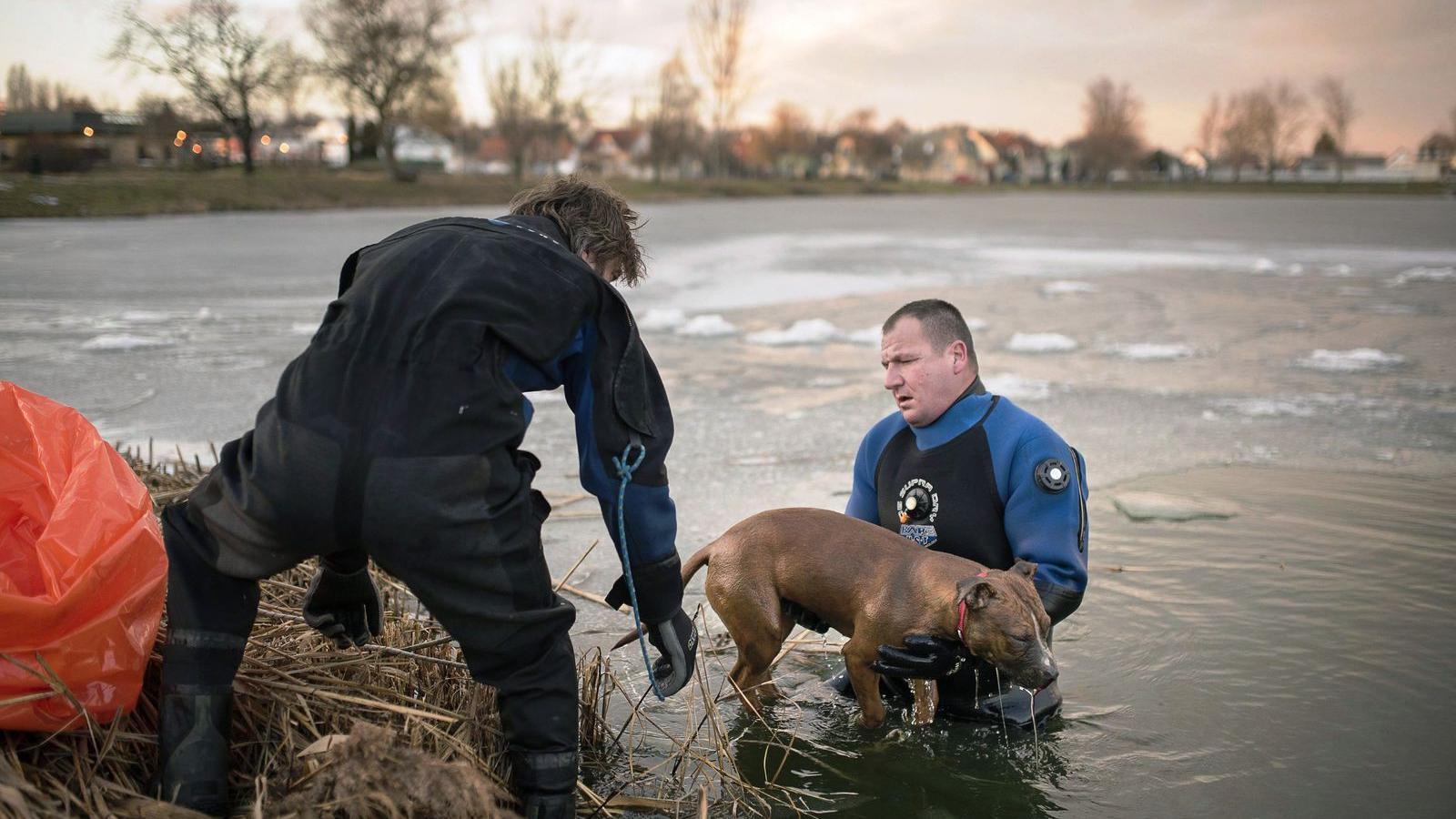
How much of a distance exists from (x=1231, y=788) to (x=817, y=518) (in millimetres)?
1486

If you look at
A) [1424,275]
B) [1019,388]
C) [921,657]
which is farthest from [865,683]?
[1424,275]

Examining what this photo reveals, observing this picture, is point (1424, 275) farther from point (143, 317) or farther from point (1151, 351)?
point (143, 317)

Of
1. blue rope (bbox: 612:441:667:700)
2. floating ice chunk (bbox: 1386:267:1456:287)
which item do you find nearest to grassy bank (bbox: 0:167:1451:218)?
blue rope (bbox: 612:441:667:700)

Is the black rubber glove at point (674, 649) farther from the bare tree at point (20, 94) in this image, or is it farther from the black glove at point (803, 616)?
the bare tree at point (20, 94)

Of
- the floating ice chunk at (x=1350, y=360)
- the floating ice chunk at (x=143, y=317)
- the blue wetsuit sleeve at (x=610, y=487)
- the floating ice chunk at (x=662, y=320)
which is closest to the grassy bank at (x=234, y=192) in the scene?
the floating ice chunk at (x=143, y=317)

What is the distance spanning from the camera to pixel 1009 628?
3.03m

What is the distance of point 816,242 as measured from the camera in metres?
24.1

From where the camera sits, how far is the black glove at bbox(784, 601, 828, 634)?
368 centimetres

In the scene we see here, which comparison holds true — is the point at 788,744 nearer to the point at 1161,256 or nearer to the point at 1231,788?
the point at 1231,788

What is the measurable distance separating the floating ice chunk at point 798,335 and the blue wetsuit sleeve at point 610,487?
8145 mm

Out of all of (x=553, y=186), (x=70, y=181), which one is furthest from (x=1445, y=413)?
(x=70, y=181)

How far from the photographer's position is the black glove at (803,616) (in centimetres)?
368

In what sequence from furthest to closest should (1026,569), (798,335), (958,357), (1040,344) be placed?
1. (798,335)
2. (1040,344)
3. (958,357)
4. (1026,569)

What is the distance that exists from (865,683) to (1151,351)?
781 centimetres
